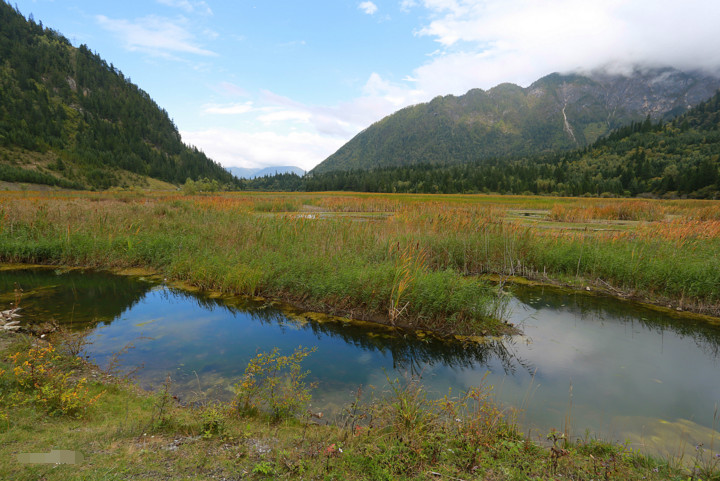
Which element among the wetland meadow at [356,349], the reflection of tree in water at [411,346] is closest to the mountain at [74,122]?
the wetland meadow at [356,349]

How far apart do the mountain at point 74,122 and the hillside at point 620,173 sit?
189 ft

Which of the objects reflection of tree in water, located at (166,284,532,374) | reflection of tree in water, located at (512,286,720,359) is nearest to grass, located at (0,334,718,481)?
reflection of tree in water, located at (166,284,532,374)

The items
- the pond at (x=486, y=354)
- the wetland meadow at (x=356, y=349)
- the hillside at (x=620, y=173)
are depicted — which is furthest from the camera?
the hillside at (x=620, y=173)

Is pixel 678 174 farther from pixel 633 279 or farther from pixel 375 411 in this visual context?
pixel 375 411

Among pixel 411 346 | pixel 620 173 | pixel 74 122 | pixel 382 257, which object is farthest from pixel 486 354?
pixel 74 122

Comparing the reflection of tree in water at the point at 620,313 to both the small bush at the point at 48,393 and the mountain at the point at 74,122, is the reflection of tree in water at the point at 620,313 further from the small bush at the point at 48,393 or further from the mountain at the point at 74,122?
the mountain at the point at 74,122

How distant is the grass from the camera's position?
2721mm

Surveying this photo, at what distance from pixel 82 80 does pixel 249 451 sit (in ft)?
549

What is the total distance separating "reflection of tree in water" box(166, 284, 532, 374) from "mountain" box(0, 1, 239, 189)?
68.3 metres

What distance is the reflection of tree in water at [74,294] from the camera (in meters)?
7.50

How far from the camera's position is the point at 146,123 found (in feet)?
435

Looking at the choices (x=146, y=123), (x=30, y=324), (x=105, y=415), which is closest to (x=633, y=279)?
(x=105, y=415)

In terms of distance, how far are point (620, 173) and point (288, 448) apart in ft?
301

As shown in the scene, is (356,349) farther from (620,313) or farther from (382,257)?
(620,313)
